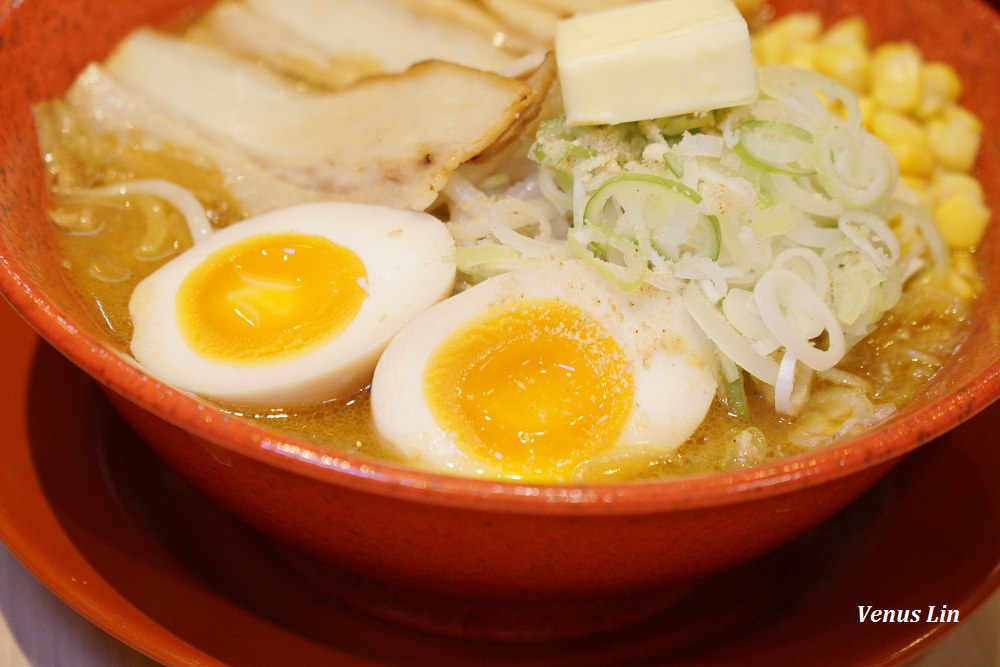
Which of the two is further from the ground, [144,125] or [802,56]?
[802,56]

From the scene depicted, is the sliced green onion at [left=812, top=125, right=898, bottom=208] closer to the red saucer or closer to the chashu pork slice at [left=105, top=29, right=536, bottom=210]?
the red saucer

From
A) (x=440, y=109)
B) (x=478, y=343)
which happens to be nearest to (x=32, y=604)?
(x=478, y=343)

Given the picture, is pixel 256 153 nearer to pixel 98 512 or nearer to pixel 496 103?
pixel 496 103

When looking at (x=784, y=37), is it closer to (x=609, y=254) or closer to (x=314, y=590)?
(x=609, y=254)

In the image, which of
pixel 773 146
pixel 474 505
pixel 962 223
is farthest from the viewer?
pixel 962 223

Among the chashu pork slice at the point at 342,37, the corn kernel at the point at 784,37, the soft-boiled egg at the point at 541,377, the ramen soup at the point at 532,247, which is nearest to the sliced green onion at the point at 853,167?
the ramen soup at the point at 532,247

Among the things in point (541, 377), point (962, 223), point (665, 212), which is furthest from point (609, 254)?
point (962, 223)

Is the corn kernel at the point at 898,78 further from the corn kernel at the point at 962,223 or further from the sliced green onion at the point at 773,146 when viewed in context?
Answer: the sliced green onion at the point at 773,146
